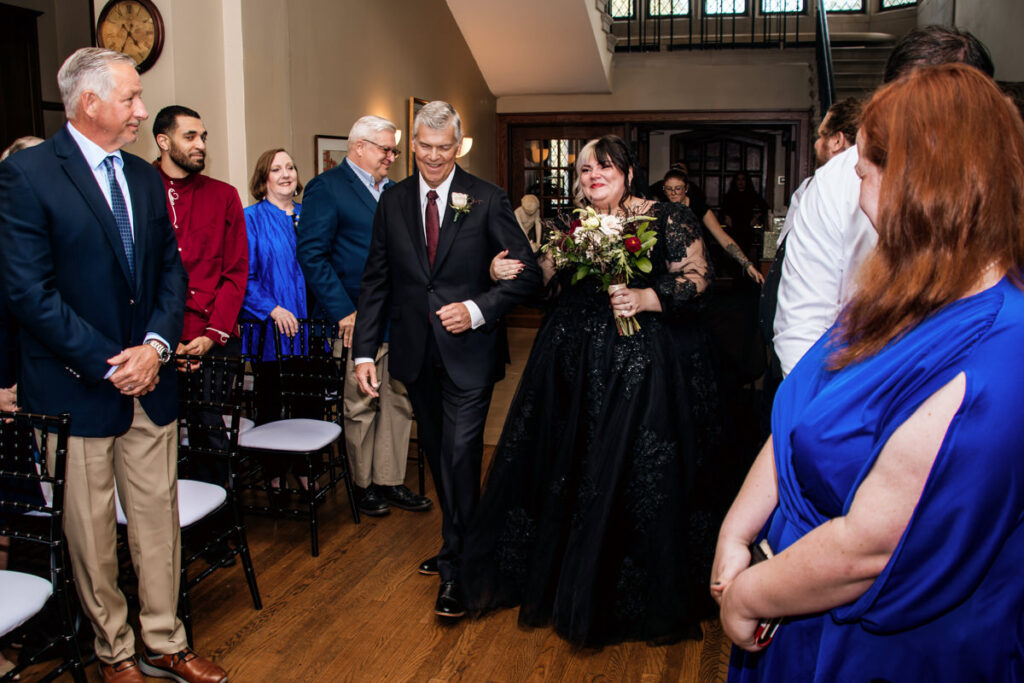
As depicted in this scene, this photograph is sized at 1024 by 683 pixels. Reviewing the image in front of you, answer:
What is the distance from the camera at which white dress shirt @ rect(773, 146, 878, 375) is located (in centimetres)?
194

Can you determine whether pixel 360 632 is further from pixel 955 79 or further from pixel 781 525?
pixel 955 79

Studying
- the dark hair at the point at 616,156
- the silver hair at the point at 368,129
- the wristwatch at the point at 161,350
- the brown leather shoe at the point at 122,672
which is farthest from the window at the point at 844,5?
the brown leather shoe at the point at 122,672

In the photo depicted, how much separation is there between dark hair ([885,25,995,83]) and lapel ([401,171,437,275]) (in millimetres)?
1639

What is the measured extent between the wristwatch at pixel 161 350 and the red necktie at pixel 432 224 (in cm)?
102

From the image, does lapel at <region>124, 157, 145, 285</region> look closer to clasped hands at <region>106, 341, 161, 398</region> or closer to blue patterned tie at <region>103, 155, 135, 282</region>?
blue patterned tie at <region>103, 155, 135, 282</region>

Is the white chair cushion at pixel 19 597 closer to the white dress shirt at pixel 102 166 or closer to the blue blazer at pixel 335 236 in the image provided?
the white dress shirt at pixel 102 166

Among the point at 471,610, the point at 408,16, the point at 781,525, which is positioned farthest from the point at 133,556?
the point at 408,16

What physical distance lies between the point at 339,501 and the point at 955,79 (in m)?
3.65

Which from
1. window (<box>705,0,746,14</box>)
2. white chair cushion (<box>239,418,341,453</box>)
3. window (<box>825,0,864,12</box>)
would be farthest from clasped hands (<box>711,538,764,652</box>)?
window (<box>825,0,864,12</box>)

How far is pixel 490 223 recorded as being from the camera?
3.03m

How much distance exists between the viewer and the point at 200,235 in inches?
142

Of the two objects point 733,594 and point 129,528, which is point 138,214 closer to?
point 129,528

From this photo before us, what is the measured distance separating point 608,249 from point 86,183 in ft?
5.07

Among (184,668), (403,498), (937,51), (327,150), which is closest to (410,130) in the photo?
(327,150)
